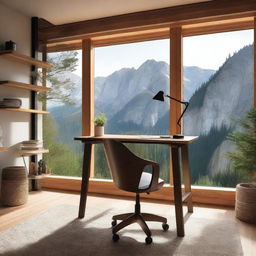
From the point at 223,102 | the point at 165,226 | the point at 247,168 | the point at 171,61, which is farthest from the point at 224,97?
the point at 165,226

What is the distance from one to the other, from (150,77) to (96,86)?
88 centimetres

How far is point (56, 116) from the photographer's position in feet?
14.8

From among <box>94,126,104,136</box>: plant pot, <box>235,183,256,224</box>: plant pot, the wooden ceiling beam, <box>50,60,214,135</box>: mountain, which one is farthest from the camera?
<box>50,60,214,135</box>: mountain

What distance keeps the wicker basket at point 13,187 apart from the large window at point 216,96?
85.5 inches

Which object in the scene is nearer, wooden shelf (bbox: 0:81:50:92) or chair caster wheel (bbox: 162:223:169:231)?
chair caster wheel (bbox: 162:223:169:231)

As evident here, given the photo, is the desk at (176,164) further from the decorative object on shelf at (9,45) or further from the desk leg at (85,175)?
the decorative object on shelf at (9,45)

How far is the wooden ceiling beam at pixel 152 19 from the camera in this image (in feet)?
10.9

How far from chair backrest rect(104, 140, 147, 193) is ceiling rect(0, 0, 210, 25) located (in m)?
2.04

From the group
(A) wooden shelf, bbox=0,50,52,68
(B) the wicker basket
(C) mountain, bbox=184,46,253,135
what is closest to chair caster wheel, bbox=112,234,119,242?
(B) the wicker basket

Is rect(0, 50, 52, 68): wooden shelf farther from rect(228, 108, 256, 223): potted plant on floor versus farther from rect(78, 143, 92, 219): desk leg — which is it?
rect(228, 108, 256, 223): potted plant on floor

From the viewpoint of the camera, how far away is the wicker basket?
3.38m

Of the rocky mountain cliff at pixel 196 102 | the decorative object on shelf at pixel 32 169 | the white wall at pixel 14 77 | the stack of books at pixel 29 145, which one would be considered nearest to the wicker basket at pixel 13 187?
the white wall at pixel 14 77

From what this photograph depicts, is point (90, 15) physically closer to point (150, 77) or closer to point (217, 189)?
point (150, 77)

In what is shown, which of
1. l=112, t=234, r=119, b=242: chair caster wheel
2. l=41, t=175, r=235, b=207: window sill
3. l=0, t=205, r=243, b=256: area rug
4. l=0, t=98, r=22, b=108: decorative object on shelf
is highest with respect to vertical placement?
l=0, t=98, r=22, b=108: decorative object on shelf
